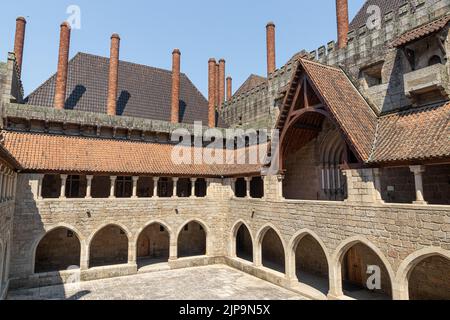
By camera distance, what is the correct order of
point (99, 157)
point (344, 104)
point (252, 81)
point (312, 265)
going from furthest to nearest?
1. point (252, 81)
2. point (99, 157)
3. point (312, 265)
4. point (344, 104)

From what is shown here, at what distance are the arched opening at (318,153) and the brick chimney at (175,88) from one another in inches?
377

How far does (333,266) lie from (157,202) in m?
9.52

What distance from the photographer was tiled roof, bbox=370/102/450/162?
332 inches

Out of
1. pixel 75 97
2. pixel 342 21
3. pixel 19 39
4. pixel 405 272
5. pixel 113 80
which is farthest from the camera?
pixel 19 39

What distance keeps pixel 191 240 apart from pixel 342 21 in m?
15.7

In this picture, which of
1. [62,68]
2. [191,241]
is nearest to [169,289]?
[191,241]

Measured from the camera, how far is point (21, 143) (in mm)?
14414

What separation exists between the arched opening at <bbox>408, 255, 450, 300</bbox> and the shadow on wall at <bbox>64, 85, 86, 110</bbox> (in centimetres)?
1890

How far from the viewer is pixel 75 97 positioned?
1870 cm

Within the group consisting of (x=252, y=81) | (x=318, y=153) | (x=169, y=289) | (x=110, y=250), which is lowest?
(x=169, y=289)

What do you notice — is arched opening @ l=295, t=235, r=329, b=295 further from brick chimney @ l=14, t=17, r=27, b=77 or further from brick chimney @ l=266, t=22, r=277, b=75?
brick chimney @ l=14, t=17, r=27, b=77

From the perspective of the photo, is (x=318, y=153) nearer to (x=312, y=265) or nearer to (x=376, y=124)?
(x=376, y=124)
